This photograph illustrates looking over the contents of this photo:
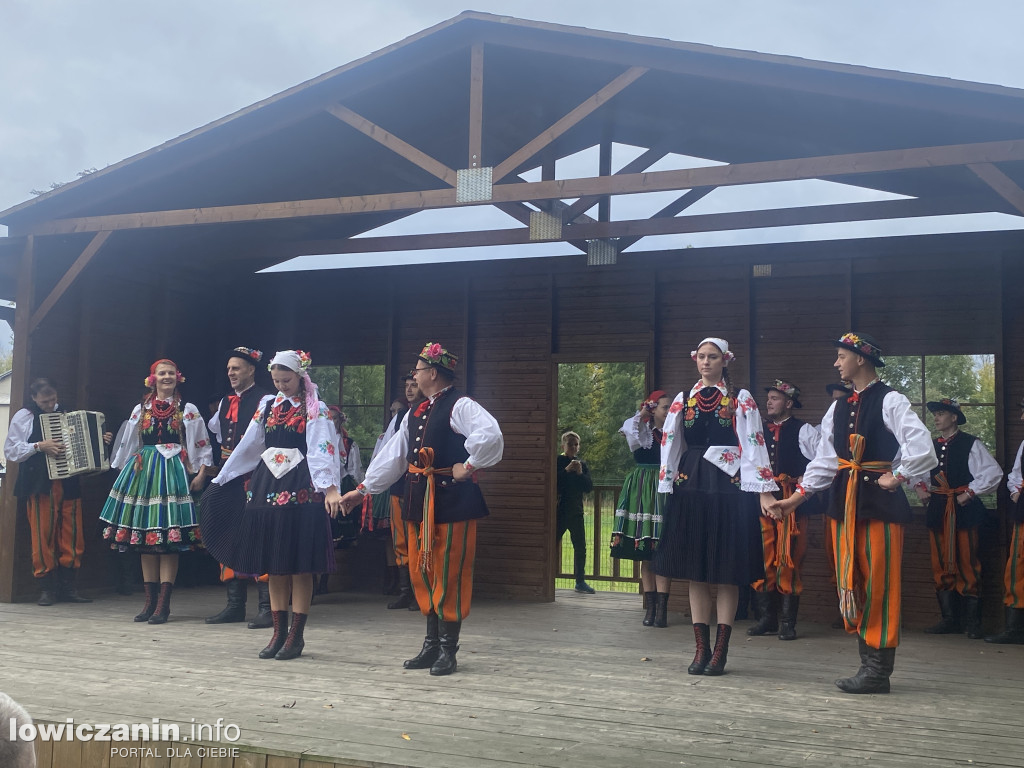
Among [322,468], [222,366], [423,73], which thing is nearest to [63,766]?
[322,468]

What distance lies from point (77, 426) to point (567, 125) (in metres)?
4.06

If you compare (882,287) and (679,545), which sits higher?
(882,287)

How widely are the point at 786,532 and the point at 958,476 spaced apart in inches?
45.9

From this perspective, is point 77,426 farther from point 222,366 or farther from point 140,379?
point 222,366

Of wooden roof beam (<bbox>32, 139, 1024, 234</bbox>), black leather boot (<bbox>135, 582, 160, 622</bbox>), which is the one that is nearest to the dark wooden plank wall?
black leather boot (<bbox>135, 582, 160, 622</bbox>)

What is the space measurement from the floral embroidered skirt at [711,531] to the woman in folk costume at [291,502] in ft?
5.54

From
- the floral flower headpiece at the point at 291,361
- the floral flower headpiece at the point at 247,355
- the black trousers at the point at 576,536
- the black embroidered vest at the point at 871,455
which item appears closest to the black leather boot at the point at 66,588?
the floral flower headpiece at the point at 247,355

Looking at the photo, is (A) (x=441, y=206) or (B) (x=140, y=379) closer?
(A) (x=441, y=206)

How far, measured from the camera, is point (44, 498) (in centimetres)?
698

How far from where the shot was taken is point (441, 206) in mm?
5652

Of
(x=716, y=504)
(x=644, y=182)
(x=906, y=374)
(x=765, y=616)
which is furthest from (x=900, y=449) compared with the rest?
(x=906, y=374)

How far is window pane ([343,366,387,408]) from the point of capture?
27.7 feet

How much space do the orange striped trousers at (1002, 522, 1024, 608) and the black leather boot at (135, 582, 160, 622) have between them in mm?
5398

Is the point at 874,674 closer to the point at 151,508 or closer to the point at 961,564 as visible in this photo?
the point at 961,564
